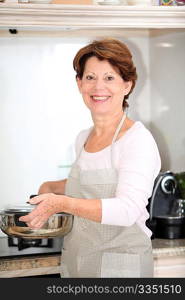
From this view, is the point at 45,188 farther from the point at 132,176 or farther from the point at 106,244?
the point at 132,176

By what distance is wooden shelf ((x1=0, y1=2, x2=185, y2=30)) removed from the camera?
1.95m

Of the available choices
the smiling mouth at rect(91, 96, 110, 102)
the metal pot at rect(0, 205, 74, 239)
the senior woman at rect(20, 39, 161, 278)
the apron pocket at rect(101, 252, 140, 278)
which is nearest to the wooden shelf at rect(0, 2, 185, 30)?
the senior woman at rect(20, 39, 161, 278)

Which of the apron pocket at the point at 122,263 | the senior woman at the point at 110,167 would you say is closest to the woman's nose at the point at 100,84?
the senior woman at the point at 110,167

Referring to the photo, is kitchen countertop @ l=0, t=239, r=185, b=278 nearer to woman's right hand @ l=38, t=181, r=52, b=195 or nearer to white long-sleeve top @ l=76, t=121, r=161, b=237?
woman's right hand @ l=38, t=181, r=52, b=195

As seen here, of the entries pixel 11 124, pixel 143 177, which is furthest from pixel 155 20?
pixel 143 177

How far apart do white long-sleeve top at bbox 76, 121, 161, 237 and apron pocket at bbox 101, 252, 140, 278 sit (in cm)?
12

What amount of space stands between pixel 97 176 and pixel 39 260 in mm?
484

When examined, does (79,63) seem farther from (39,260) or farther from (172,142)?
(172,142)

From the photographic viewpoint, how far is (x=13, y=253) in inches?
75.9

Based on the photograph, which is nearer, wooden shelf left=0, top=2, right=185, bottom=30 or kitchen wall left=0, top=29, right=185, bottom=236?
wooden shelf left=0, top=2, right=185, bottom=30

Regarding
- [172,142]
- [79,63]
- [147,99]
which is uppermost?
[79,63]

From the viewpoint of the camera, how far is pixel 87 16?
1993mm

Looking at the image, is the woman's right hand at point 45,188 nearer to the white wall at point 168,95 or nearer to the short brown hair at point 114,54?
the short brown hair at point 114,54

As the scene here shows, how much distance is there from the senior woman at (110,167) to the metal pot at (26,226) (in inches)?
2.8
